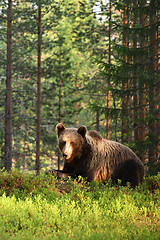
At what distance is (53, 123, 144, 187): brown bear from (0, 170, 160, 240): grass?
1.76ft

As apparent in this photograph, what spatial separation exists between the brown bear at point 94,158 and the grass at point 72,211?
0.54 m

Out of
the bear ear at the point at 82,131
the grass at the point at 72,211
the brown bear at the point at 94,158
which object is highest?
the bear ear at the point at 82,131

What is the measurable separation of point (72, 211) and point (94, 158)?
3082 millimetres

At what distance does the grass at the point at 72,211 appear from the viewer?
5.36 m

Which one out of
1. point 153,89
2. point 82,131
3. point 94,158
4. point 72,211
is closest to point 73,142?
point 82,131

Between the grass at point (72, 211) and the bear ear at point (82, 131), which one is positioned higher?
the bear ear at point (82, 131)

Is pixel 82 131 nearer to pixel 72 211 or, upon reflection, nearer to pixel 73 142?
pixel 73 142

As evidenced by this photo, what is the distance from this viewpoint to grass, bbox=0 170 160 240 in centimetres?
536

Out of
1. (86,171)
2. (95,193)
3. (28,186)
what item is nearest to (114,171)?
(86,171)

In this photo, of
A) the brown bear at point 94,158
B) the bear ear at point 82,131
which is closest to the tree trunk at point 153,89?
the brown bear at point 94,158

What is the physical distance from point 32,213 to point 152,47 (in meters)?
9.97

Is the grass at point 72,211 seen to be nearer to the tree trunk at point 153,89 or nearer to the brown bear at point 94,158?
the brown bear at point 94,158

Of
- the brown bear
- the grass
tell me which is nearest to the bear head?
the brown bear

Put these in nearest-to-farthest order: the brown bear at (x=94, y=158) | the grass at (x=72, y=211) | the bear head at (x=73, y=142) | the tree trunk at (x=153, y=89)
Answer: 1. the grass at (x=72, y=211)
2. the bear head at (x=73, y=142)
3. the brown bear at (x=94, y=158)
4. the tree trunk at (x=153, y=89)
